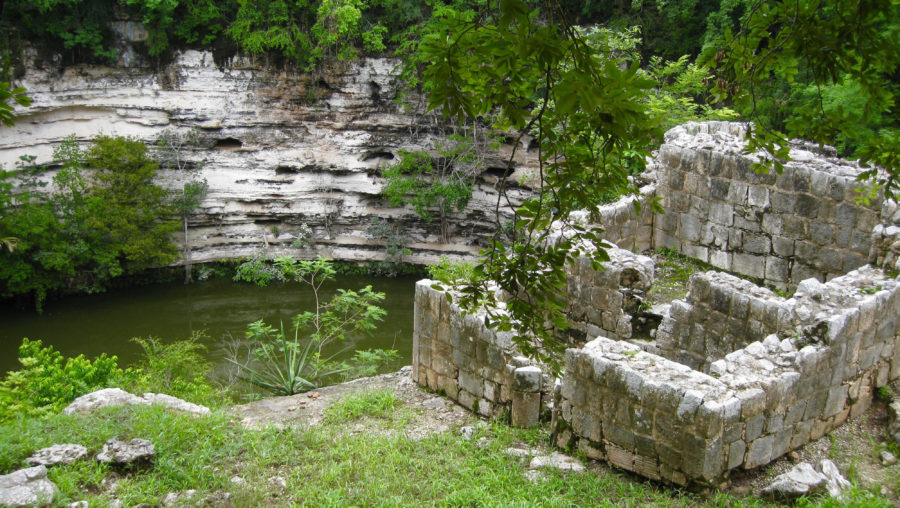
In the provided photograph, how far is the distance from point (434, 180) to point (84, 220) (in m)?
8.22

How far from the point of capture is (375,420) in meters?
Answer: 7.75

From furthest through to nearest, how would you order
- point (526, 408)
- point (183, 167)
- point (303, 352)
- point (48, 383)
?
point (183, 167) → point (303, 352) → point (48, 383) → point (526, 408)

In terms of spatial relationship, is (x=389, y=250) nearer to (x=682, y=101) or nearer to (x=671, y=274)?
(x=682, y=101)

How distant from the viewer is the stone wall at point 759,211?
8906 mm

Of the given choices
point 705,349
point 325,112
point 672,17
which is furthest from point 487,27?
point 325,112

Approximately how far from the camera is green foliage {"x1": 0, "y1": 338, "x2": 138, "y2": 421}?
26.8 ft

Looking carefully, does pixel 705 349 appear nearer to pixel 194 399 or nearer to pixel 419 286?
pixel 419 286

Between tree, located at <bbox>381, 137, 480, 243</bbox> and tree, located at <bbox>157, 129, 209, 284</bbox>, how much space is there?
183 inches

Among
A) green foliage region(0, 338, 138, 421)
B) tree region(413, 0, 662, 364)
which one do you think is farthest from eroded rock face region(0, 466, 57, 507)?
tree region(413, 0, 662, 364)

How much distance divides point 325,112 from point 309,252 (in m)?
3.73

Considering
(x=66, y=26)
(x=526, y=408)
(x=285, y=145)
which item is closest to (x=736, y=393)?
(x=526, y=408)

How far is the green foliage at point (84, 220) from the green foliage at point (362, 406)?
1085 cm

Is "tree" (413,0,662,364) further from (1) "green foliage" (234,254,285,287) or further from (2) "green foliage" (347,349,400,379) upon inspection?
(1) "green foliage" (234,254,285,287)

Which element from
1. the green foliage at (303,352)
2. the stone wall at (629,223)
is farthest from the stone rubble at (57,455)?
the stone wall at (629,223)
